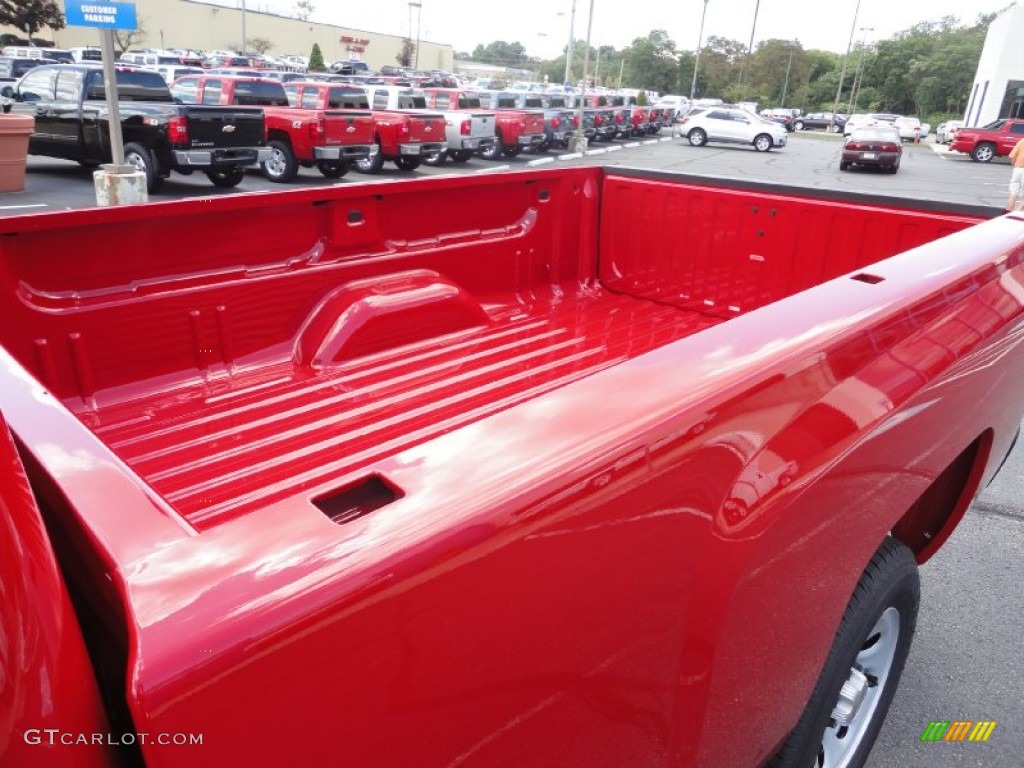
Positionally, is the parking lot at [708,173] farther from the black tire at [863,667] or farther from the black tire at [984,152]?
the black tire at [863,667]

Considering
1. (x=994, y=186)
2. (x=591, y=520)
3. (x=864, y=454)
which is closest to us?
(x=591, y=520)

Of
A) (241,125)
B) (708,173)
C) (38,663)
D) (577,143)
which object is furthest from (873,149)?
(38,663)

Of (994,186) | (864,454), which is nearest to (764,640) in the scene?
(864,454)

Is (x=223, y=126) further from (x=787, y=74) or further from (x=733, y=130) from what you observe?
(x=787, y=74)

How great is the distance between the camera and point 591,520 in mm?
1092

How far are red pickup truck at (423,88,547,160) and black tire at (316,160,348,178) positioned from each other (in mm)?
4782

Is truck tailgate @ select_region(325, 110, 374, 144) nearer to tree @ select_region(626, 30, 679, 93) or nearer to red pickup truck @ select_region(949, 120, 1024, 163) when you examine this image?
red pickup truck @ select_region(949, 120, 1024, 163)

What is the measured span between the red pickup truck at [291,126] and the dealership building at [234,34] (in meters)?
46.2

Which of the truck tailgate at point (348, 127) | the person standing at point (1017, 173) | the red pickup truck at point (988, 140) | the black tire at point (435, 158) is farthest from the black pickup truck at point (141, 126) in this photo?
the red pickup truck at point (988, 140)

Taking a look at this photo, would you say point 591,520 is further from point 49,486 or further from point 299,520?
point 49,486

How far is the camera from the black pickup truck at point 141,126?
12023 millimetres

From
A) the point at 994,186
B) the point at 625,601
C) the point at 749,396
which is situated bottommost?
the point at 994,186

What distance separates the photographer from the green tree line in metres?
65.4

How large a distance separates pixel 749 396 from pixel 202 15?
8290 cm
